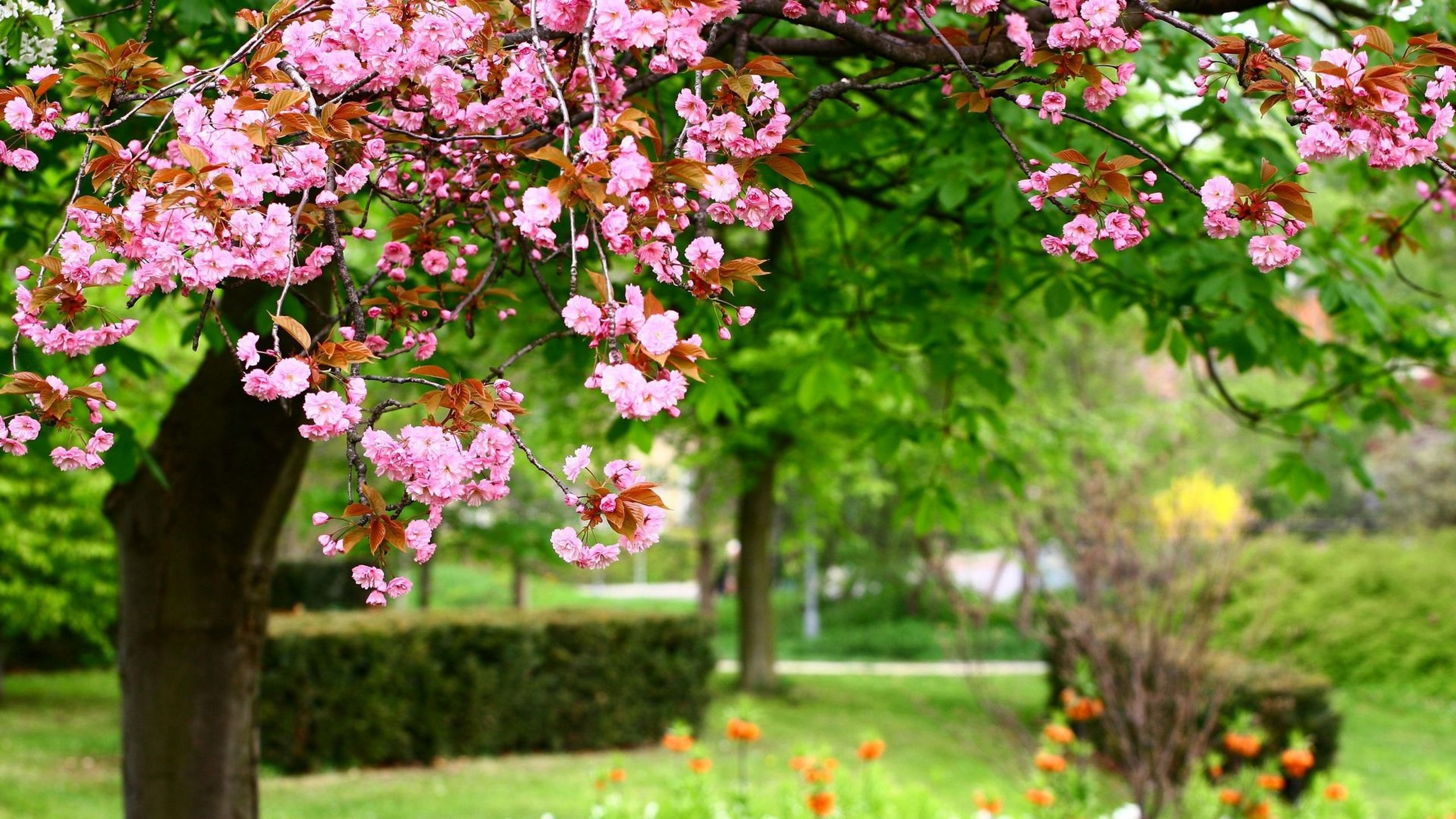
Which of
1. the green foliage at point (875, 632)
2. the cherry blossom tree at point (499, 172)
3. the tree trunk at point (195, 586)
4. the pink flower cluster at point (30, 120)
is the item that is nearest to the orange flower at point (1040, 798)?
the tree trunk at point (195, 586)

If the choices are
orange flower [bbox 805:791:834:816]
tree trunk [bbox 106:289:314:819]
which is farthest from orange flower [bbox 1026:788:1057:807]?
tree trunk [bbox 106:289:314:819]

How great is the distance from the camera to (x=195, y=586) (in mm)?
3797

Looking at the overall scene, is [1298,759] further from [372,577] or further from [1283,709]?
[372,577]

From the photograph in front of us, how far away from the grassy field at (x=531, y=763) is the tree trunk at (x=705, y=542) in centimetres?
256

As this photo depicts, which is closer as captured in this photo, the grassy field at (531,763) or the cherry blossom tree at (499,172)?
the cherry blossom tree at (499,172)

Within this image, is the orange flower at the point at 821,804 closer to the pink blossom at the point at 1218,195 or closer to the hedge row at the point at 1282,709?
the pink blossom at the point at 1218,195

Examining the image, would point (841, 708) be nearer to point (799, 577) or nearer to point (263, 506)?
point (263, 506)

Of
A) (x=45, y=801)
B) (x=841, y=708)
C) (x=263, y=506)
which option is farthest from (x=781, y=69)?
(x=841, y=708)

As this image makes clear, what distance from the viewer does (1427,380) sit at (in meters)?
23.1

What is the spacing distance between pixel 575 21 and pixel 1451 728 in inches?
619

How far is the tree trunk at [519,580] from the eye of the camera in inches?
650

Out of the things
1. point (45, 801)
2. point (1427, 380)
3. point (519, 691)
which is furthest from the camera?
point (1427, 380)

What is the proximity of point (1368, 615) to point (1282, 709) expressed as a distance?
8.88 meters

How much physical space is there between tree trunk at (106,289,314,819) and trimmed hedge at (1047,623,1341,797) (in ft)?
24.2
